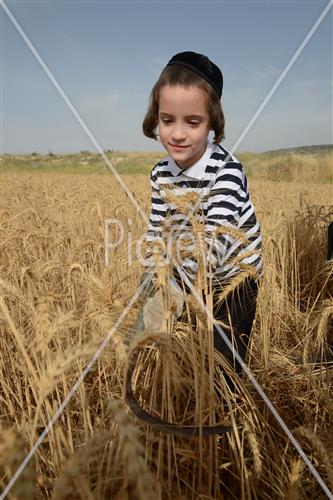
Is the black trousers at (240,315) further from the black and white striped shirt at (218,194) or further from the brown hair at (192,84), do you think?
the brown hair at (192,84)

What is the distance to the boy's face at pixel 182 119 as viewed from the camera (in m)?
1.46

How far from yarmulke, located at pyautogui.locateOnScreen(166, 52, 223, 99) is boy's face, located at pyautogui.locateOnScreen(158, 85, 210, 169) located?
88mm

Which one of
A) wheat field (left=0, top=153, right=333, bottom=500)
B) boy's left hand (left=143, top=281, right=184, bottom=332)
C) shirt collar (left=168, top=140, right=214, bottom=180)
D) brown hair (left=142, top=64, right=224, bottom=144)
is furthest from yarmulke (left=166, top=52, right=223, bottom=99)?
boy's left hand (left=143, top=281, right=184, bottom=332)

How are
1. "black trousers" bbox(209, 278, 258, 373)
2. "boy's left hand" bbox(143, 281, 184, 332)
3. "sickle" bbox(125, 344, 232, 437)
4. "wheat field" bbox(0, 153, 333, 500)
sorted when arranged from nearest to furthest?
"wheat field" bbox(0, 153, 333, 500)
"sickle" bbox(125, 344, 232, 437)
"boy's left hand" bbox(143, 281, 184, 332)
"black trousers" bbox(209, 278, 258, 373)

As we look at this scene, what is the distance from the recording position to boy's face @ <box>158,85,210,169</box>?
1463mm

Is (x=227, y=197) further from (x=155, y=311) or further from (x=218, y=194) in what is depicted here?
(x=155, y=311)

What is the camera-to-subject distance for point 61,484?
0.60 metres

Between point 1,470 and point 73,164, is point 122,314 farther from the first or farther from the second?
point 73,164

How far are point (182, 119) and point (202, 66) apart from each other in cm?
25

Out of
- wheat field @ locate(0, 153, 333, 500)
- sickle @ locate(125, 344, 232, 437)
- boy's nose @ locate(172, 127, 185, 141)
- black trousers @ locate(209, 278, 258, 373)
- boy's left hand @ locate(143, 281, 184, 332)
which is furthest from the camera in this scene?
black trousers @ locate(209, 278, 258, 373)

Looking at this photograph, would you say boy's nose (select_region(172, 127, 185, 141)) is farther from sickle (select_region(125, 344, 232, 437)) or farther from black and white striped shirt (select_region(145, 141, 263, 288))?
sickle (select_region(125, 344, 232, 437))

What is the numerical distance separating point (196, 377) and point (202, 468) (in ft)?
0.98

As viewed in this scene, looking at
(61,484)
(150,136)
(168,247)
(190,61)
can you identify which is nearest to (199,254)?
(168,247)

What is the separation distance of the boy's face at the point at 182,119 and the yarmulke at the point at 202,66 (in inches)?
3.5
